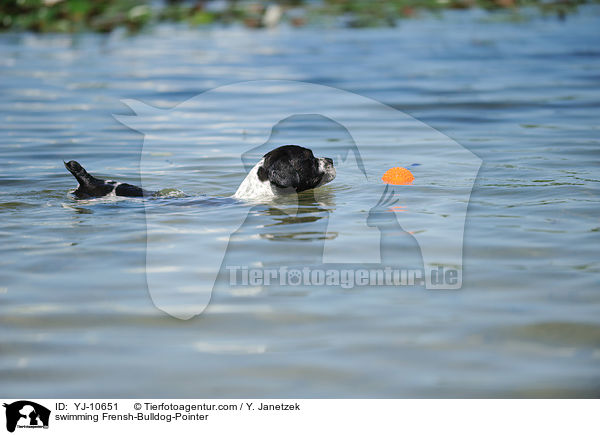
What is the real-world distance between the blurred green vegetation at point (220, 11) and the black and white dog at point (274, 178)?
605 inches

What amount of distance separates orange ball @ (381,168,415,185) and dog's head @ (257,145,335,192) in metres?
1.01

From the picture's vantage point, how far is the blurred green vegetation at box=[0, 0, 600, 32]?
2211 cm

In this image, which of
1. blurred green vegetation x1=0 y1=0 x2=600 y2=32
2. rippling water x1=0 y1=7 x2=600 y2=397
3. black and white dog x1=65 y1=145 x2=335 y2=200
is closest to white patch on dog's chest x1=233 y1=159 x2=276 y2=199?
black and white dog x1=65 y1=145 x2=335 y2=200

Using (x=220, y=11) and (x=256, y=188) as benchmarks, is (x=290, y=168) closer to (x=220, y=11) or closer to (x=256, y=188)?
(x=256, y=188)

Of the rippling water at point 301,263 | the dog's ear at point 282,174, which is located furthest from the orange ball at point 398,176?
the dog's ear at point 282,174

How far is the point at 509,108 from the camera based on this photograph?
12.1 meters

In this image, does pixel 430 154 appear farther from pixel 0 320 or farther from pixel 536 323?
pixel 0 320

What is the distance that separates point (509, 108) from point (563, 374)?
8.65 meters

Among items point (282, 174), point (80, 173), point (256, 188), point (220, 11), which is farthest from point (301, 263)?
point (220, 11)

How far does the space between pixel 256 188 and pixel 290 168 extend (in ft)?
1.39

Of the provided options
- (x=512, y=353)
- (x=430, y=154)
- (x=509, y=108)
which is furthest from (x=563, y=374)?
(x=509, y=108)

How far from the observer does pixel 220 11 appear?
23.5 m

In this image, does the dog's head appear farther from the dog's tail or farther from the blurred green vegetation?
the blurred green vegetation

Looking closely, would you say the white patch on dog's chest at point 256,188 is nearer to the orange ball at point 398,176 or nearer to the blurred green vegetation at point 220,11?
the orange ball at point 398,176
